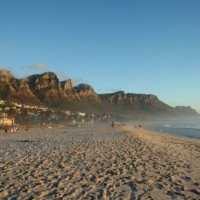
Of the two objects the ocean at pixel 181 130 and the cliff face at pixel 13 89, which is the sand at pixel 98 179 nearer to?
the ocean at pixel 181 130

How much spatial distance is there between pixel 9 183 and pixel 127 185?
162 inches

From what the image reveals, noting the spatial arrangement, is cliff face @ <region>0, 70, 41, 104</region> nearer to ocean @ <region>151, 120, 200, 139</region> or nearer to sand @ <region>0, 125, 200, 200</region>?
ocean @ <region>151, 120, 200, 139</region>

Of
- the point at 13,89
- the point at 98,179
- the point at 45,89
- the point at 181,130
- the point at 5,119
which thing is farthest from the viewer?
the point at 45,89

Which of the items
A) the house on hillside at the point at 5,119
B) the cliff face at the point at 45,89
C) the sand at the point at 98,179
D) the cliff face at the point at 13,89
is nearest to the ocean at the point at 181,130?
the sand at the point at 98,179

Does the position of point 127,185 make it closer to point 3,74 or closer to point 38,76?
point 3,74

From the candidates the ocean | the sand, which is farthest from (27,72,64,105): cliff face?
the sand

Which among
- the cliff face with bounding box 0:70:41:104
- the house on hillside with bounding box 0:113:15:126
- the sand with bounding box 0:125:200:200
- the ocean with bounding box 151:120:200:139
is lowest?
the ocean with bounding box 151:120:200:139

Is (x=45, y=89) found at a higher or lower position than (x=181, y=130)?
higher

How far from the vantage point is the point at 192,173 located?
1012cm

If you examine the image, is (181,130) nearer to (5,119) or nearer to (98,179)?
(5,119)

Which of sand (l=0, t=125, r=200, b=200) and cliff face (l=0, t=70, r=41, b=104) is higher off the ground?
cliff face (l=0, t=70, r=41, b=104)

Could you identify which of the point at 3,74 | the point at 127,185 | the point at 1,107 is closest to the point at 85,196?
the point at 127,185

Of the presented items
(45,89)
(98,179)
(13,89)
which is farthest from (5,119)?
(45,89)

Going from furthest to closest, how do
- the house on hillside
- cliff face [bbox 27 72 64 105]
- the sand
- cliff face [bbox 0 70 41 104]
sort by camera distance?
1. cliff face [bbox 27 72 64 105]
2. cliff face [bbox 0 70 41 104]
3. the house on hillside
4. the sand
